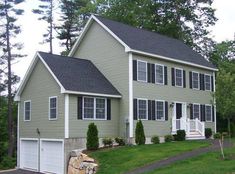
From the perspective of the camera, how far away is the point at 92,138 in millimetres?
24609

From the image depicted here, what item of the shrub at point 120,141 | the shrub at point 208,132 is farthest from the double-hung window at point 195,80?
the shrub at point 120,141

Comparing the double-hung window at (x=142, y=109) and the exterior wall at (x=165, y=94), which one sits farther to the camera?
the exterior wall at (x=165, y=94)

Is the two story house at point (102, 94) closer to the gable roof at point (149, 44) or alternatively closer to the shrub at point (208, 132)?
the gable roof at point (149, 44)

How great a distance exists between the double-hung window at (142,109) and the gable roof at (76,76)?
61.9 inches

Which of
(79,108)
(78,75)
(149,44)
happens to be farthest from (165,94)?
(79,108)

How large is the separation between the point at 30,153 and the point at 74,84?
674cm

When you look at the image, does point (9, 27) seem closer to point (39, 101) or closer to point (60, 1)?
point (60, 1)

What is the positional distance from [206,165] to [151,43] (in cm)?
1487

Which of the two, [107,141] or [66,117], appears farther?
[107,141]

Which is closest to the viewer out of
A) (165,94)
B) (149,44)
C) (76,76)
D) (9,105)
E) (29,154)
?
(76,76)

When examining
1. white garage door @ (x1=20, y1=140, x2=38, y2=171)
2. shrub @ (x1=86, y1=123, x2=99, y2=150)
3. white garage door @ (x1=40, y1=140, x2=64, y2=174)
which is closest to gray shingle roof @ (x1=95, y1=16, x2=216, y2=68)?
shrub @ (x1=86, y1=123, x2=99, y2=150)

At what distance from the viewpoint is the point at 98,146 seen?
2503cm

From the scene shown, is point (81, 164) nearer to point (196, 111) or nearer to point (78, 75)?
point (78, 75)

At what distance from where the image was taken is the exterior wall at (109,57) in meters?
27.7
